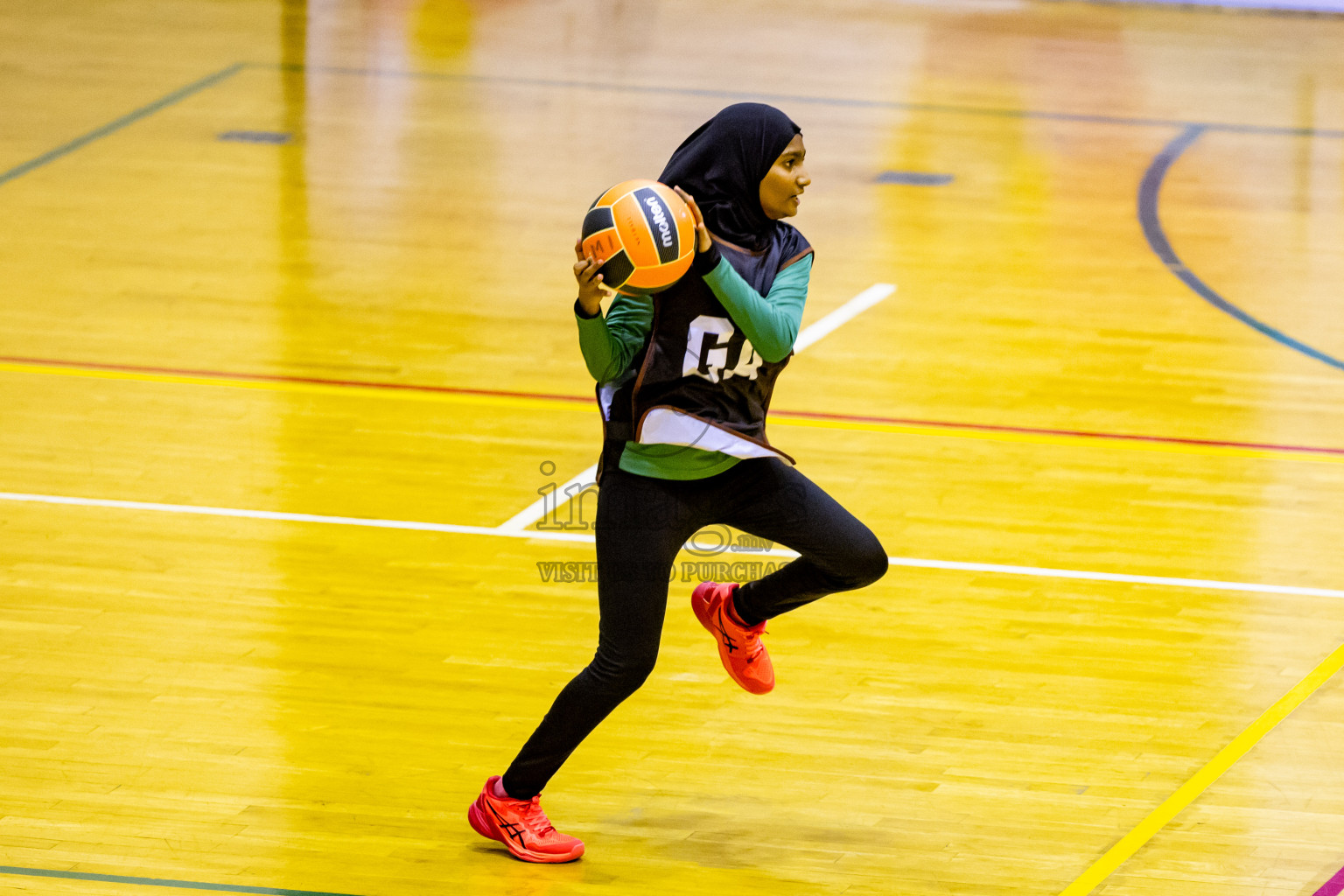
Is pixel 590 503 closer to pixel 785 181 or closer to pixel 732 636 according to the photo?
pixel 732 636

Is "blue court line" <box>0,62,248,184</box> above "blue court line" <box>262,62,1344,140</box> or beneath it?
beneath

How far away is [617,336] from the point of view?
4.10 m

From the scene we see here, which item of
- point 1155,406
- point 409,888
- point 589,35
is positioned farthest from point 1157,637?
point 589,35

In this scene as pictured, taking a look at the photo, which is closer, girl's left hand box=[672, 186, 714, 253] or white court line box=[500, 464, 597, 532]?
girl's left hand box=[672, 186, 714, 253]

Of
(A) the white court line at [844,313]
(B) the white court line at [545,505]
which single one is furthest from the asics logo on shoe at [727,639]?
(A) the white court line at [844,313]

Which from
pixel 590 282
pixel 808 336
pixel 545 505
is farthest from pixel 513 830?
pixel 808 336

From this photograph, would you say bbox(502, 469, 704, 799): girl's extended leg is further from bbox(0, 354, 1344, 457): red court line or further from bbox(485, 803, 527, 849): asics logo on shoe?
bbox(0, 354, 1344, 457): red court line

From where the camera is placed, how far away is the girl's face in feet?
13.0

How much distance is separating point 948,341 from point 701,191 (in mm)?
4656

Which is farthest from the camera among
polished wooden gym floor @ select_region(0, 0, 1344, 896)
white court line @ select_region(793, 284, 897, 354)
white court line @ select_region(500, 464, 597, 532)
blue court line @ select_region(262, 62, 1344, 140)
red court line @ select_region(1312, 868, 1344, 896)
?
blue court line @ select_region(262, 62, 1344, 140)

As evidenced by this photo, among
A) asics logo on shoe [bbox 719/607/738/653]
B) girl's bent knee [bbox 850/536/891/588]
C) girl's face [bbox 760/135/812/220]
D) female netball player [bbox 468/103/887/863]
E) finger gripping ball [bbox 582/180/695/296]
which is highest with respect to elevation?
girl's face [bbox 760/135/812/220]

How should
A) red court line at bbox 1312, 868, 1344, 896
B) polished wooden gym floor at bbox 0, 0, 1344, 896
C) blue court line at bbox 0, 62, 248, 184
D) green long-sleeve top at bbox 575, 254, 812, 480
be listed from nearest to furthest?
1. green long-sleeve top at bbox 575, 254, 812, 480
2. red court line at bbox 1312, 868, 1344, 896
3. polished wooden gym floor at bbox 0, 0, 1344, 896
4. blue court line at bbox 0, 62, 248, 184

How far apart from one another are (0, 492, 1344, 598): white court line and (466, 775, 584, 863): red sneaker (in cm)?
209

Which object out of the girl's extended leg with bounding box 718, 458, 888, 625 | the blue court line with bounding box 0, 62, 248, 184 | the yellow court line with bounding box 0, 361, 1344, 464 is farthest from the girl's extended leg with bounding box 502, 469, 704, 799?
the blue court line with bounding box 0, 62, 248, 184
